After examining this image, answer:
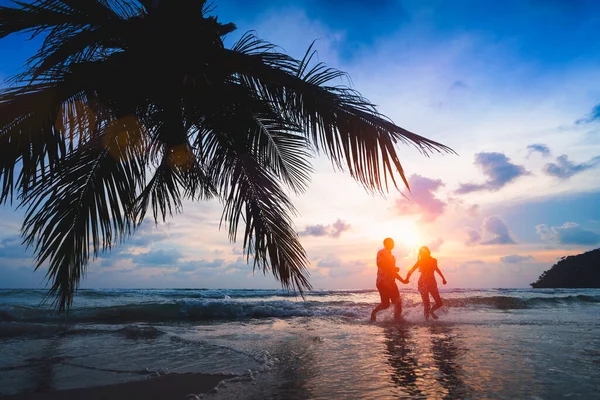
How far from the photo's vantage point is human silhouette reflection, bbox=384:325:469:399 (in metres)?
2.66

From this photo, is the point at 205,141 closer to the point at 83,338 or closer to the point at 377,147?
the point at 377,147

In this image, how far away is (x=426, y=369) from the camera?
337 centimetres

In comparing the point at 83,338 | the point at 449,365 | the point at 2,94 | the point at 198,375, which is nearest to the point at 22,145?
the point at 2,94

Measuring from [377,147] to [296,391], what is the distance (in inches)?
107

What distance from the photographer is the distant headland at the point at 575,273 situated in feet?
139

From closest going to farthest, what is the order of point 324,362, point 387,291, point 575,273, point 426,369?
point 426,369, point 324,362, point 387,291, point 575,273

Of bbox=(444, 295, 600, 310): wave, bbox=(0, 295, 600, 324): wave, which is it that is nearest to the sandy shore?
bbox=(0, 295, 600, 324): wave

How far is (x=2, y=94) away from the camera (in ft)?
12.5

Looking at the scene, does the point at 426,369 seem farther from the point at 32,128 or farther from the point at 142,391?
the point at 32,128

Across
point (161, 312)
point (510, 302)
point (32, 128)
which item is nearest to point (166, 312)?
point (161, 312)

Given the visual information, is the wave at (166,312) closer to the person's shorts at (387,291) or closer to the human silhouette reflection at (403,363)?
the person's shorts at (387,291)

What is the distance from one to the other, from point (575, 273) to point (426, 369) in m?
50.2

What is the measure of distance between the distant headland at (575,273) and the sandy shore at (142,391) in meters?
50.8

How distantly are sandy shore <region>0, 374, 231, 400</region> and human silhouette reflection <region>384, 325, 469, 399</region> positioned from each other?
1454 millimetres
